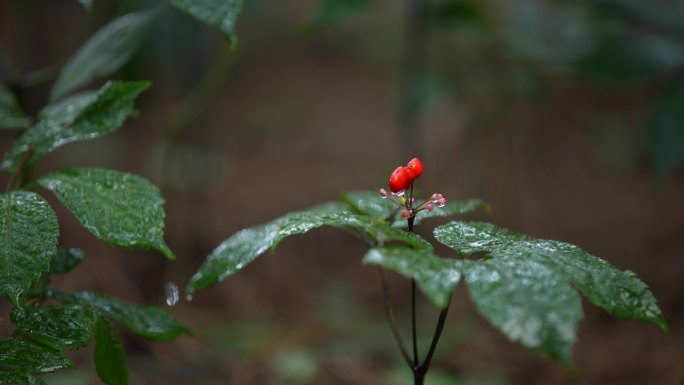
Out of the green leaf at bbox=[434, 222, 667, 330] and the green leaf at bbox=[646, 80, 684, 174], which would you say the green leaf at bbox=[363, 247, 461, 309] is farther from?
the green leaf at bbox=[646, 80, 684, 174]

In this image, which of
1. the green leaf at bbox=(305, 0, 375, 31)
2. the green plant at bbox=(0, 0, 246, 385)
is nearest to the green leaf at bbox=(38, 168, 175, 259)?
the green plant at bbox=(0, 0, 246, 385)

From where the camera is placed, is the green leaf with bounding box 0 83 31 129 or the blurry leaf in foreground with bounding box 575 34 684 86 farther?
the blurry leaf in foreground with bounding box 575 34 684 86

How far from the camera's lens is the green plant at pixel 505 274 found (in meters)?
0.61

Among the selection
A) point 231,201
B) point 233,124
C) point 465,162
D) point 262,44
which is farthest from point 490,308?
point 262,44

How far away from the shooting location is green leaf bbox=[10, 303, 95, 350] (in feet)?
2.66

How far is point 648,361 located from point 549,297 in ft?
4.88

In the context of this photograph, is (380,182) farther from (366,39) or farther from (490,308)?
(366,39)

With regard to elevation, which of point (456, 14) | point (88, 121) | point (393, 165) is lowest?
point (393, 165)

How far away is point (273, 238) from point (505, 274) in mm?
311

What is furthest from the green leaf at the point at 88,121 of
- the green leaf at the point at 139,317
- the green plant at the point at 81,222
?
the green leaf at the point at 139,317

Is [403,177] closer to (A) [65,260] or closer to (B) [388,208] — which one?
(B) [388,208]

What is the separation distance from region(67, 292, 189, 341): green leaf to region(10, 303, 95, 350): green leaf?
5 centimetres

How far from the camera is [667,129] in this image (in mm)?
1759

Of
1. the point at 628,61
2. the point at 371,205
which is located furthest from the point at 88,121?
the point at 628,61
